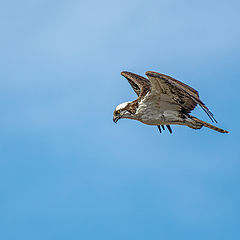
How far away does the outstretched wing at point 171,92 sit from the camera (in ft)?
47.7

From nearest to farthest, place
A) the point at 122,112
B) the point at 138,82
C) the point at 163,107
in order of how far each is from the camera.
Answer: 1. the point at 163,107
2. the point at 122,112
3. the point at 138,82

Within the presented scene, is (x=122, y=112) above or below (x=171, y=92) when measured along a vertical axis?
above

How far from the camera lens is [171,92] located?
15516 millimetres

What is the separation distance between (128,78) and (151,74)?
4440 mm

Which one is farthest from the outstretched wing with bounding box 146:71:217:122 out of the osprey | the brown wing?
the brown wing

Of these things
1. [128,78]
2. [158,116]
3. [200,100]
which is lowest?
[200,100]

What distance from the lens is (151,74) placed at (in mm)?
14523

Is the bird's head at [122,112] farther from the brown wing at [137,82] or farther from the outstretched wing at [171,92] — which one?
the outstretched wing at [171,92]

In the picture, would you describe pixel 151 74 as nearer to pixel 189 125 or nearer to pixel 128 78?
pixel 189 125

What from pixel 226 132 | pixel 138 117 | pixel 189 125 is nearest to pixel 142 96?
pixel 138 117

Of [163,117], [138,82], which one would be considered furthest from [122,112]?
[138,82]

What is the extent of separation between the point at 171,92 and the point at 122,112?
2075 mm

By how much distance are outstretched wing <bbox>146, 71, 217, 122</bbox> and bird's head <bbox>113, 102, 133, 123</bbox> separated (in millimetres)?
1222

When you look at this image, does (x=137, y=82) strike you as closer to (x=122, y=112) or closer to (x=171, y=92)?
(x=122, y=112)
